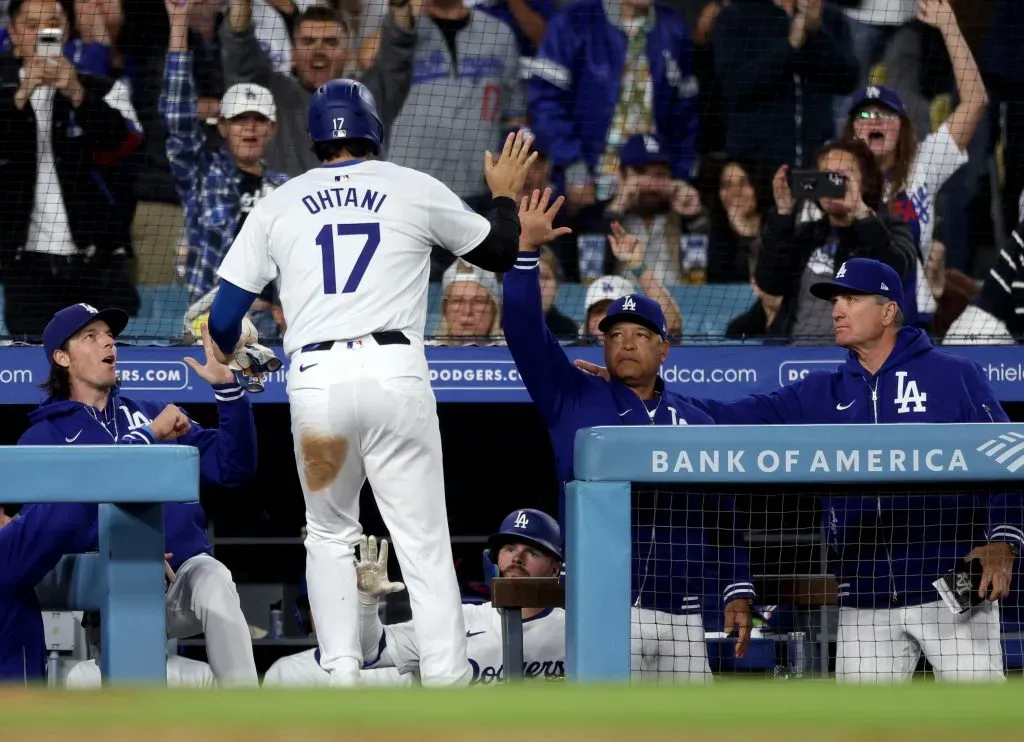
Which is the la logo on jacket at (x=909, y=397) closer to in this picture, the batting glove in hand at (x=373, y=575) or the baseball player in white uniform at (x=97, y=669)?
the batting glove in hand at (x=373, y=575)

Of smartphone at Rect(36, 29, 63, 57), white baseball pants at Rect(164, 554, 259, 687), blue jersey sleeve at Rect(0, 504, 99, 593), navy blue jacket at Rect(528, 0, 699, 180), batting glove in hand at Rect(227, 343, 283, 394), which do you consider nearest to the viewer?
blue jersey sleeve at Rect(0, 504, 99, 593)

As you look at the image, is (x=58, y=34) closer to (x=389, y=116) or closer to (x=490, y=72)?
(x=389, y=116)

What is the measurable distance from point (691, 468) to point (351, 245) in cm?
104

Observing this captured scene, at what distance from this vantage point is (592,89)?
27.7 feet

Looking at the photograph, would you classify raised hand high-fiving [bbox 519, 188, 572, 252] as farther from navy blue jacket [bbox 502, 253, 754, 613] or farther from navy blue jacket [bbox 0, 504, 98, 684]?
navy blue jacket [bbox 0, 504, 98, 684]

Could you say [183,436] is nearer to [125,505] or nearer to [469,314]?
[125,505]

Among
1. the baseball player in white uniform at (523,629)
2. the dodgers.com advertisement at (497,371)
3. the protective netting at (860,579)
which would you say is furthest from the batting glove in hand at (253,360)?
the dodgers.com advertisement at (497,371)

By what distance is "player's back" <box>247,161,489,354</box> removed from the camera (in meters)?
3.84

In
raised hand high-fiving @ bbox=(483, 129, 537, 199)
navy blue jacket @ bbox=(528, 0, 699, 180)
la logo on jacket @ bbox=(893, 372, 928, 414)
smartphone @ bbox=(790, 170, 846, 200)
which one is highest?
navy blue jacket @ bbox=(528, 0, 699, 180)

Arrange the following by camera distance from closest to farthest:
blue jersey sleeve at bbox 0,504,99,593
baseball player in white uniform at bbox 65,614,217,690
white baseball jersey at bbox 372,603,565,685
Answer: blue jersey sleeve at bbox 0,504,99,593
baseball player in white uniform at bbox 65,614,217,690
white baseball jersey at bbox 372,603,565,685

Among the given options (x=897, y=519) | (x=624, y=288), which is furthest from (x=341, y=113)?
(x=624, y=288)

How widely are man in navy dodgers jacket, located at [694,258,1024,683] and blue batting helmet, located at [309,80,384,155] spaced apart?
4.87ft

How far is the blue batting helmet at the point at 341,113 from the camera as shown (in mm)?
3967

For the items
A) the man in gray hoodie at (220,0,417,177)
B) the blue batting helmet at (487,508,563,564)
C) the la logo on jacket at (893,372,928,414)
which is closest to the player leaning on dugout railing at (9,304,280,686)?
the blue batting helmet at (487,508,563,564)
